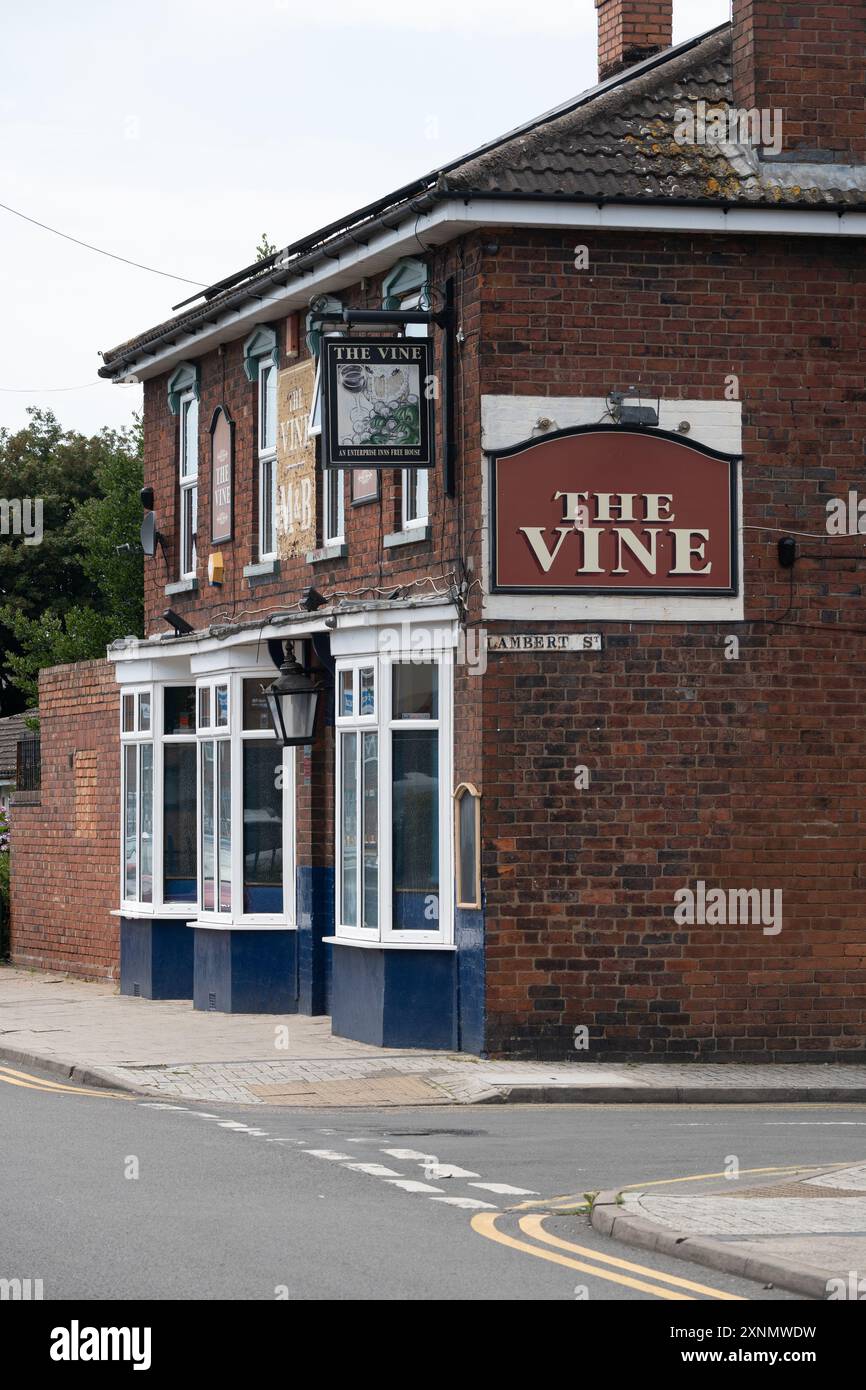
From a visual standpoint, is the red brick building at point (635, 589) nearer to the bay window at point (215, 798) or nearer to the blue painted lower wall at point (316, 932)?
the blue painted lower wall at point (316, 932)

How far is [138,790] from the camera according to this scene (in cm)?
2520

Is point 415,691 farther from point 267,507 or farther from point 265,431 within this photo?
point 265,431

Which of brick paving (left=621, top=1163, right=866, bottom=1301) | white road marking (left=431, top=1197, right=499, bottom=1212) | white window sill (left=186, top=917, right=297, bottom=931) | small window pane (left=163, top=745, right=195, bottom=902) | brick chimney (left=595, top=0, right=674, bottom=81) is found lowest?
white road marking (left=431, top=1197, right=499, bottom=1212)

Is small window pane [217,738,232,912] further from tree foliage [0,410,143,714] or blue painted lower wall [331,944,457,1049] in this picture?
tree foliage [0,410,143,714]

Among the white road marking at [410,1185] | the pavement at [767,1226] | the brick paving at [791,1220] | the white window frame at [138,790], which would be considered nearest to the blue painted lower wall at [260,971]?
the white window frame at [138,790]

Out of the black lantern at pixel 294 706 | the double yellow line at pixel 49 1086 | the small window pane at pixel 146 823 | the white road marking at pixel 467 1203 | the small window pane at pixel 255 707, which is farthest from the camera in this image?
the small window pane at pixel 146 823

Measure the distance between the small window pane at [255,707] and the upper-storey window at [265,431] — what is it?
1.38 metres

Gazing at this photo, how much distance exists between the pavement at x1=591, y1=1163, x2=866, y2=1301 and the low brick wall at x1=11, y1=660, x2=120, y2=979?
52.5 ft

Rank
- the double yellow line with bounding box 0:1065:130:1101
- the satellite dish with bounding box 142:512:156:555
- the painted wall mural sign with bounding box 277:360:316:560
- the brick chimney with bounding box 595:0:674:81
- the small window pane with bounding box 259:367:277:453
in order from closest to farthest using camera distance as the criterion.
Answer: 1. the double yellow line with bounding box 0:1065:130:1101
2. the painted wall mural sign with bounding box 277:360:316:560
3. the small window pane with bounding box 259:367:277:453
4. the brick chimney with bounding box 595:0:674:81
5. the satellite dish with bounding box 142:512:156:555

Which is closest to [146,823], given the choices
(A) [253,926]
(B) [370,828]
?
(A) [253,926]

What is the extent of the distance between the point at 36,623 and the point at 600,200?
126 ft

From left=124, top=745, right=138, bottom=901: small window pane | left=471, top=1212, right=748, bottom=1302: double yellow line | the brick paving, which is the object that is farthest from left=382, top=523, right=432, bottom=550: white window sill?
left=471, top=1212, right=748, bottom=1302: double yellow line

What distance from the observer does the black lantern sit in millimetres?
20906

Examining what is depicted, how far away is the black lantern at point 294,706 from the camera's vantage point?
20906mm
